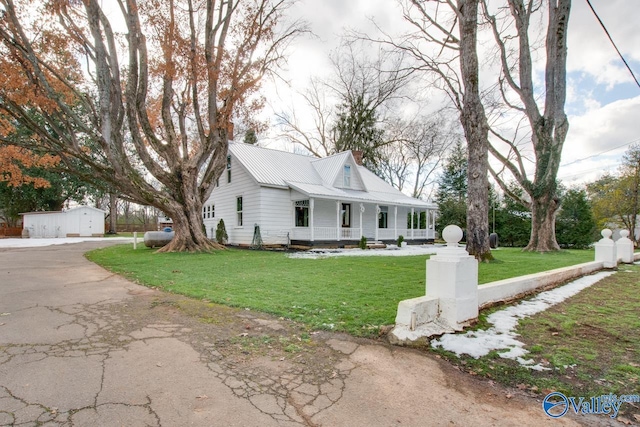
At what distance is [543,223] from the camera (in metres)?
16.0

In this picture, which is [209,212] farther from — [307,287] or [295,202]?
[307,287]

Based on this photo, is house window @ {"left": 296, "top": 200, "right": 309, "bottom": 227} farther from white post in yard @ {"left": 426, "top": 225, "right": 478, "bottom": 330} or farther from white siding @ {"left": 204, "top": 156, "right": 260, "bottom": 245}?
white post in yard @ {"left": 426, "top": 225, "right": 478, "bottom": 330}

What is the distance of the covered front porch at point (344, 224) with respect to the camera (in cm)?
1728

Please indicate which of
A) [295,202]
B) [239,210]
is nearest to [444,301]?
[295,202]

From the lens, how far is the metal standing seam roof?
17094 mm

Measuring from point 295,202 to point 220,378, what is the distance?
15.4 m

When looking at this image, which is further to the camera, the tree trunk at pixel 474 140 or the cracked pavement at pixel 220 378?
the tree trunk at pixel 474 140

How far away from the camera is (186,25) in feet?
44.5

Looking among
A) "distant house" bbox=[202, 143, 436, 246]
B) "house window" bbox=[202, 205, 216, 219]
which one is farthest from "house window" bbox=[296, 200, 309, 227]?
"house window" bbox=[202, 205, 216, 219]

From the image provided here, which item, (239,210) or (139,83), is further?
(239,210)

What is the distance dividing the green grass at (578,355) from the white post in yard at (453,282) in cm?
58

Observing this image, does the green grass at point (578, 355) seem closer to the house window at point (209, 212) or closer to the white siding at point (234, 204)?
the white siding at point (234, 204)

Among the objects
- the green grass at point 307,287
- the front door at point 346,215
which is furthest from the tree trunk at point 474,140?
the front door at point 346,215

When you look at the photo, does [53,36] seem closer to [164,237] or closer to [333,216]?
[164,237]
